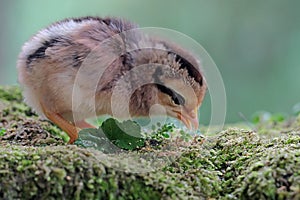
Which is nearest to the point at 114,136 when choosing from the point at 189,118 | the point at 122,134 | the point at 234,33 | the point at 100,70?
the point at 122,134

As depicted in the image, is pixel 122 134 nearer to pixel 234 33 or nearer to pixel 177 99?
pixel 177 99

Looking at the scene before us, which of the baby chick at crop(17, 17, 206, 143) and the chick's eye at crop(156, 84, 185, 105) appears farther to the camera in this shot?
the chick's eye at crop(156, 84, 185, 105)

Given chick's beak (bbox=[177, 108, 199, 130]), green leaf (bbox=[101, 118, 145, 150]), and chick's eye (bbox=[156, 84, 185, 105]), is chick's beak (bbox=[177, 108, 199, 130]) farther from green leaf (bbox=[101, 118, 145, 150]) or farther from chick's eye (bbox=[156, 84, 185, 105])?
green leaf (bbox=[101, 118, 145, 150])

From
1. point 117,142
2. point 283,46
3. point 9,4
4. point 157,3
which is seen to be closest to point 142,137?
point 117,142

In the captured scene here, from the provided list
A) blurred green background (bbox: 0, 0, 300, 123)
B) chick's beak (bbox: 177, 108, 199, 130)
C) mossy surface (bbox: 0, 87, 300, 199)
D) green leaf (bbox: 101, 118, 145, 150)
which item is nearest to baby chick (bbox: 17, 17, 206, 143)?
chick's beak (bbox: 177, 108, 199, 130)

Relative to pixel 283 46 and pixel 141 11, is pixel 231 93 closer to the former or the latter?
pixel 283 46

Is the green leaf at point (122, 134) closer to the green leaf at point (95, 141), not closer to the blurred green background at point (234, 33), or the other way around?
the green leaf at point (95, 141)
